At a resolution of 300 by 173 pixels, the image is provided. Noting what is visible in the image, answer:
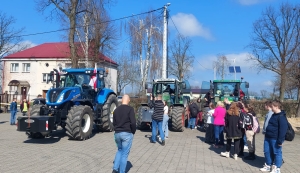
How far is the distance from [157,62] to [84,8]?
1247 cm

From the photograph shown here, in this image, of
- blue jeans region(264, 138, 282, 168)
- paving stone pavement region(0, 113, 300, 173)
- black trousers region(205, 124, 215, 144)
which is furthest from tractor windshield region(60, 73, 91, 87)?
blue jeans region(264, 138, 282, 168)

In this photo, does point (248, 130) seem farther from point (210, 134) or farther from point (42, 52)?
point (42, 52)

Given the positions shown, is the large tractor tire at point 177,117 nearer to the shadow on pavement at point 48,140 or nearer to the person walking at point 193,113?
the person walking at point 193,113

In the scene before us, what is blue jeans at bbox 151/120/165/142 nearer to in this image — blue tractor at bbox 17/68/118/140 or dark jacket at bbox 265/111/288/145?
blue tractor at bbox 17/68/118/140

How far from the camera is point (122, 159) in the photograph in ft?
22.8

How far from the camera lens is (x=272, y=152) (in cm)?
801

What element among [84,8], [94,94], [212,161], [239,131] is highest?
[84,8]

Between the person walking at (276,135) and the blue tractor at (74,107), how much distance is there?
6.35m

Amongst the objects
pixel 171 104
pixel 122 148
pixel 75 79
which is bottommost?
pixel 122 148

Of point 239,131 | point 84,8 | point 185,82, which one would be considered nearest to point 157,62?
point 84,8

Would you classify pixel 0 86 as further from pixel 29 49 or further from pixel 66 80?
pixel 66 80

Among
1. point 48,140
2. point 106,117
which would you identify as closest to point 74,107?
point 48,140

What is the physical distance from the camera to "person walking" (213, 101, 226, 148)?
11.1 meters

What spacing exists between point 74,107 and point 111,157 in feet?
11.4
